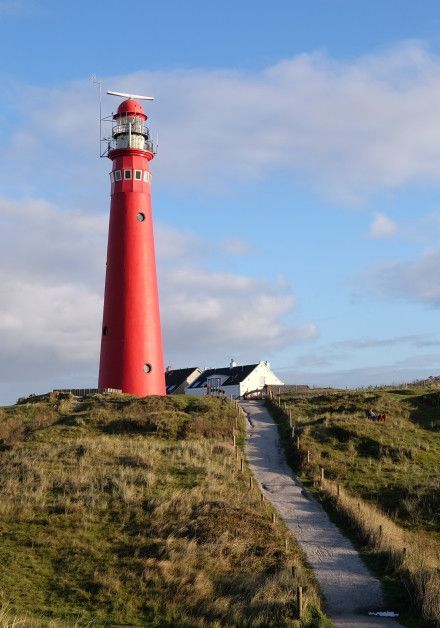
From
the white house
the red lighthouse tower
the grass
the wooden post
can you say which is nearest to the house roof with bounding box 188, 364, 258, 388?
the white house

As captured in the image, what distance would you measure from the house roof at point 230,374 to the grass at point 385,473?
25.8m

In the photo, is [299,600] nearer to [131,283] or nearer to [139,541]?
[139,541]

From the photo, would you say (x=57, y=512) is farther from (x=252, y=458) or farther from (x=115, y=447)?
(x=252, y=458)

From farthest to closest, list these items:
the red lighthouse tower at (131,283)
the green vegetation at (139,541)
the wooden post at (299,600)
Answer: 1. the red lighthouse tower at (131,283)
2. the green vegetation at (139,541)
3. the wooden post at (299,600)

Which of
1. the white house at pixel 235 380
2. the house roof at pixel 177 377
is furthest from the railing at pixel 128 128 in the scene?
the house roof at pixel 177 377

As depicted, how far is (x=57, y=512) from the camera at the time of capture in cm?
2056

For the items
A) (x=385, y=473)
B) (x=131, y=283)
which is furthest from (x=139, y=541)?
(x=131, y=283)

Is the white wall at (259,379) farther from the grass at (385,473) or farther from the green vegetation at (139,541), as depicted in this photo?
the green vegetation at (139,541)

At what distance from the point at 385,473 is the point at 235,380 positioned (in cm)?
4450

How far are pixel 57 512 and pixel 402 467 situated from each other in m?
14.7

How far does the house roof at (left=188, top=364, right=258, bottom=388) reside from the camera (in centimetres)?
7194

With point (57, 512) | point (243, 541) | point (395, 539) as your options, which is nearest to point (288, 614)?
point (243, 541)

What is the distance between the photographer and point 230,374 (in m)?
74.2

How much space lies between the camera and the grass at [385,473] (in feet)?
53.1
